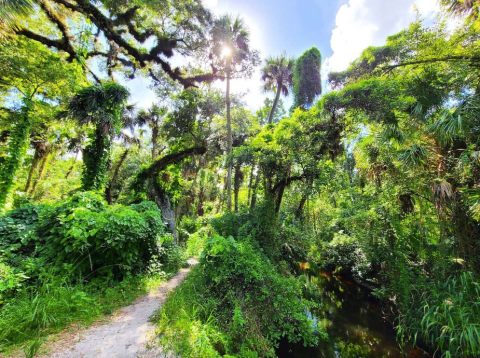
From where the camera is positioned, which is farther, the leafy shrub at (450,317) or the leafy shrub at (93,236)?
the leafy shrub at (93,236)

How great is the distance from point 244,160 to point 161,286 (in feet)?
16.9

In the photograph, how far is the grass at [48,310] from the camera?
8.33 ft

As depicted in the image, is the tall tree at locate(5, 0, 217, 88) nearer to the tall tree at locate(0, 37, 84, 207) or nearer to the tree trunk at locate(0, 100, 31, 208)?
the tall tree at locate(0, 37, 84, 207)

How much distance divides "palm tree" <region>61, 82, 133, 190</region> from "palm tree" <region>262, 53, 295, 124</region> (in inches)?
382

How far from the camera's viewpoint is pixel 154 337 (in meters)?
3.00

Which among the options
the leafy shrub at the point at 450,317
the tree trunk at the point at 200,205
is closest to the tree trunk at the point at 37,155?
the tree trunk at the point at 200,205

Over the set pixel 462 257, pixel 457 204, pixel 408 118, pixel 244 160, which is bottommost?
pixel 462 257

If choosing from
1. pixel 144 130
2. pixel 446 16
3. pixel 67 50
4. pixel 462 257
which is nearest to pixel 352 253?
pixel 462 257

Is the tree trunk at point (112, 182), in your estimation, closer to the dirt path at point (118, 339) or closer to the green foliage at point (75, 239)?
the green foliage at point (75, 239)

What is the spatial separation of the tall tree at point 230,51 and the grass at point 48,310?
659cm

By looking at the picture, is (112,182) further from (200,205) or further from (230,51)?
(230,51)

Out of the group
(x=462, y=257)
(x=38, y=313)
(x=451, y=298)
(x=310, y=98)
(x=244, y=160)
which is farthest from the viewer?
(x=310, y=98)

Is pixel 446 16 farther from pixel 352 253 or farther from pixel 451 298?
pixel 352 253

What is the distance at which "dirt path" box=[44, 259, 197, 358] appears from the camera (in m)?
2.57
